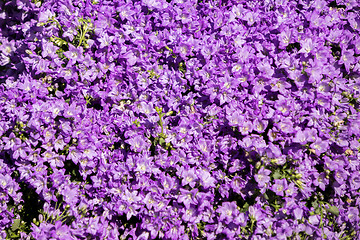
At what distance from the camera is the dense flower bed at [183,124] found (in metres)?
2.44

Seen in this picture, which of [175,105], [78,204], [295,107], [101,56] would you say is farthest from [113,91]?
[295,107]

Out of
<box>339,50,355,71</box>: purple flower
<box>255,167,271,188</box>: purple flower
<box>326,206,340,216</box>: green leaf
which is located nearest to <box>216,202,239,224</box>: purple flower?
<box>255,167,271,188</box>: purple flower

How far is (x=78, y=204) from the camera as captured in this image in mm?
2672

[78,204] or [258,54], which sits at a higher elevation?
[258,54]

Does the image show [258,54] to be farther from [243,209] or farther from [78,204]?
[78,204]

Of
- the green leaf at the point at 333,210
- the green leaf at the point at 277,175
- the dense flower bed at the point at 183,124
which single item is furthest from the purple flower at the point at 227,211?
the green leaf at the point at 333,210

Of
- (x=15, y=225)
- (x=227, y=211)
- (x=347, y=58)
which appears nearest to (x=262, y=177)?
(x=227, y=211)

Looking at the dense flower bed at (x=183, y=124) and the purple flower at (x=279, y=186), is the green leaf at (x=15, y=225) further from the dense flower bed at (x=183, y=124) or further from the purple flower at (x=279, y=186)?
the purple flower at (x=279, y=186)

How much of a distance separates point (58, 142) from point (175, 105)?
93 centimetres

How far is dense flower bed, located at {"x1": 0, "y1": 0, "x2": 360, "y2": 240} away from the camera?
244cm

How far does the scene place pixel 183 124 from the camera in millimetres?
2586

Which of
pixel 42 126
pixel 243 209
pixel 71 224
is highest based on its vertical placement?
pixel 42 126

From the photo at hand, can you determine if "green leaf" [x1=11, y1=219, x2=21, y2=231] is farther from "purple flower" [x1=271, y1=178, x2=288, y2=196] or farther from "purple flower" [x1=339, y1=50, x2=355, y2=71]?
"purple flower" [x1=339, y1=50, x2=355, y2=71]

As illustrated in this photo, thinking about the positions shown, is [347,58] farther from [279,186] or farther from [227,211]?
[227,211]
